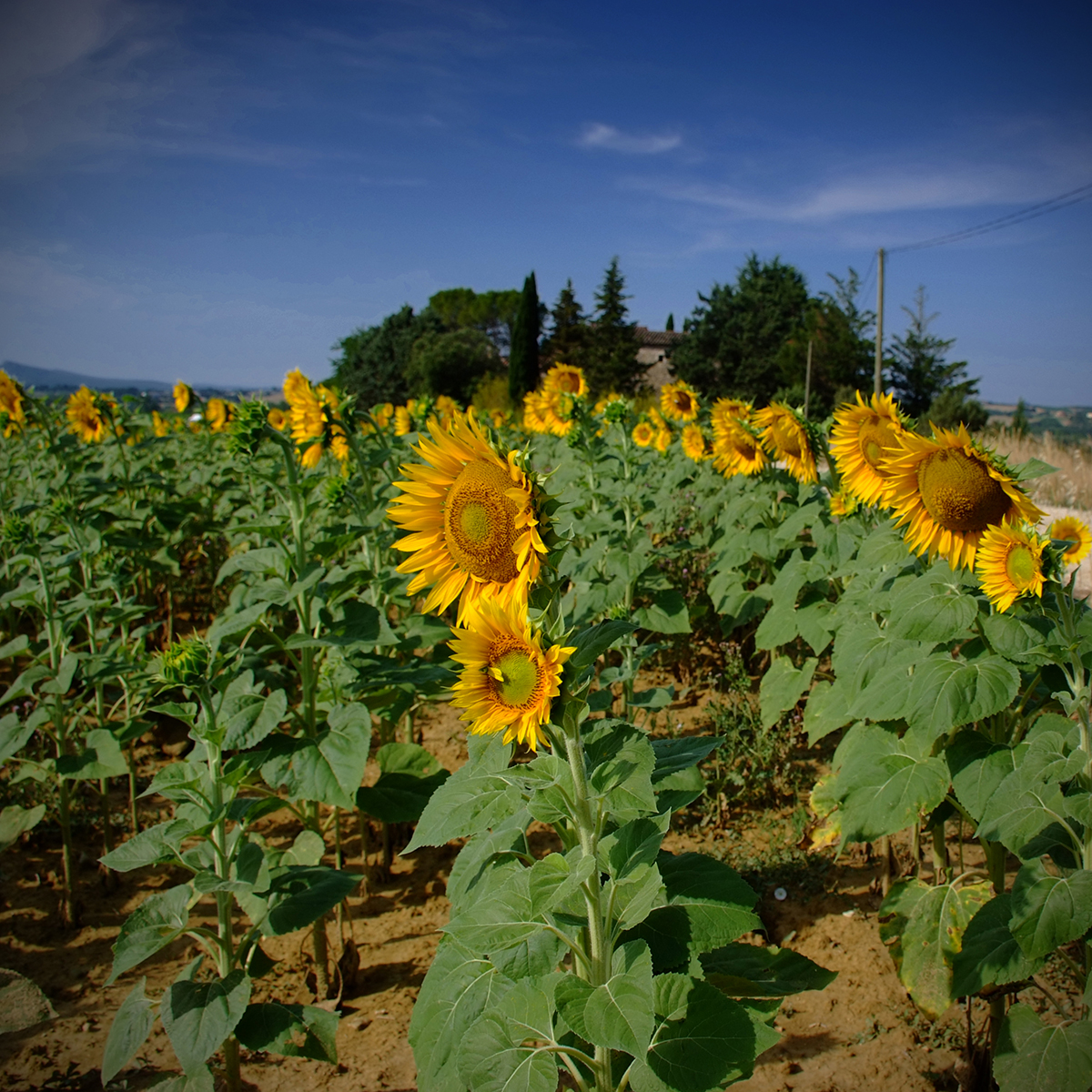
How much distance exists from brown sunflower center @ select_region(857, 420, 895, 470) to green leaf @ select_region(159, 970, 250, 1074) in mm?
2641

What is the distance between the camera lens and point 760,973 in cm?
174

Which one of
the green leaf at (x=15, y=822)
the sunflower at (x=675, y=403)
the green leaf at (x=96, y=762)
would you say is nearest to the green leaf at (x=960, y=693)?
the green leaf at (x=96, y=762)

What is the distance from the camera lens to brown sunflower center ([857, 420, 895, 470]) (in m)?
2.86

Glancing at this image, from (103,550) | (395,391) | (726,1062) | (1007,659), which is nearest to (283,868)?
(726,1062)

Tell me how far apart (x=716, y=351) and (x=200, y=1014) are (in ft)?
126

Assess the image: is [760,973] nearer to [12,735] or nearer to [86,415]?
[12,735]

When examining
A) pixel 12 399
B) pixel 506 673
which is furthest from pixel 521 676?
pixel 12 399

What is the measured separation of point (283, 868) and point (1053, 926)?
78.8 inches

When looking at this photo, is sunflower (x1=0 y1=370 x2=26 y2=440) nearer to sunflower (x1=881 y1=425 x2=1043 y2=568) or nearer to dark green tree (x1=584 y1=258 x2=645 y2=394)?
sunflower (x1=881 y1=425 x2=1043 y2=568)

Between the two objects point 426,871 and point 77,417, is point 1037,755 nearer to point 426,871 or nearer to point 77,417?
point 426,871

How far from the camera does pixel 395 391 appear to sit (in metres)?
47.1

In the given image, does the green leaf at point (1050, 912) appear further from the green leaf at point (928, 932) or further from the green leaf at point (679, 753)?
the green leaf at point (679, 753)

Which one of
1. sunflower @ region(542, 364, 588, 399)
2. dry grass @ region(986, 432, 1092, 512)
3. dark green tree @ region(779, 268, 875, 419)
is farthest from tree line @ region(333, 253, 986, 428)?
sunflower @ region(542, 364, 588, 399)

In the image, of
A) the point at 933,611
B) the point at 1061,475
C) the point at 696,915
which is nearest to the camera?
the point at 696,915
